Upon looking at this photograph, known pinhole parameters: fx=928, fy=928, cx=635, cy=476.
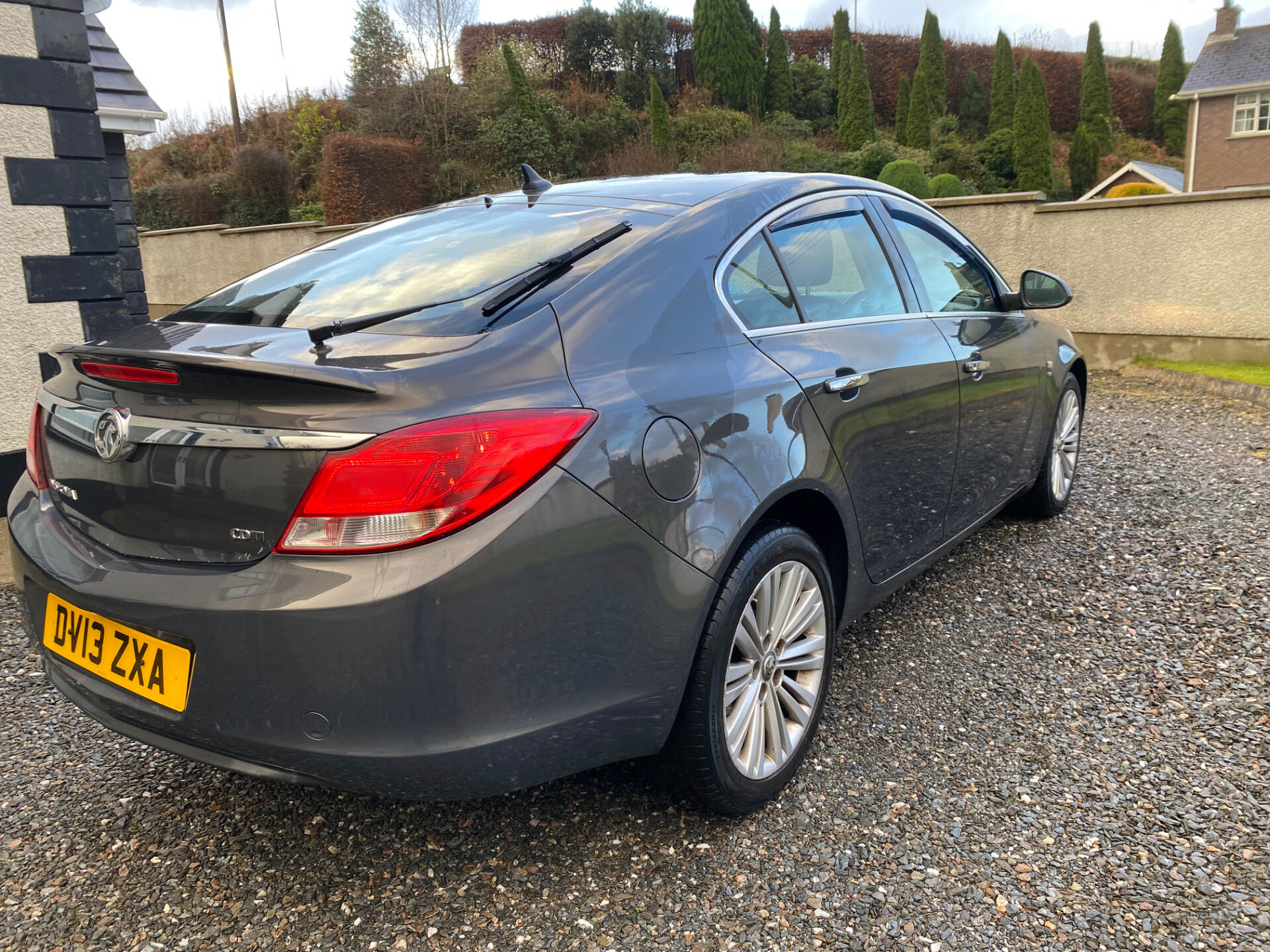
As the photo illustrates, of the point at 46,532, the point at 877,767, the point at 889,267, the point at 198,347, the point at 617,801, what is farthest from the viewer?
the point at 889,267

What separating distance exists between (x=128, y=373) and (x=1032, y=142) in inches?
1356

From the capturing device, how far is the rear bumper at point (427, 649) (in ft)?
5.49

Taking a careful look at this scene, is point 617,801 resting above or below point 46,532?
below

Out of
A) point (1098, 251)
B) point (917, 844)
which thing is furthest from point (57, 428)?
point (1098, 251)

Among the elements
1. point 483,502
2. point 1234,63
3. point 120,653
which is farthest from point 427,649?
point 1234,63

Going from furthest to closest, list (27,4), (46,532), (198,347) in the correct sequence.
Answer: (27,4) → (46,532) → (198,347)

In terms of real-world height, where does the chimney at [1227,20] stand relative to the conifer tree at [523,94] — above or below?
above

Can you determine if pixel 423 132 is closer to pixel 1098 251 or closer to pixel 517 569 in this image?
pixel 1098 251

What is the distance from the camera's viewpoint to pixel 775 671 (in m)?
2.40

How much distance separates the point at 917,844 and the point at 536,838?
930mm

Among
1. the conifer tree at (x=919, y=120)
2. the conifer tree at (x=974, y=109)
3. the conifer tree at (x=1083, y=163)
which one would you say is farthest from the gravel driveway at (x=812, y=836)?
the conifer tree at (x=974, y=109)

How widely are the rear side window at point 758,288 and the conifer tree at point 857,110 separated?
3179 centimetres

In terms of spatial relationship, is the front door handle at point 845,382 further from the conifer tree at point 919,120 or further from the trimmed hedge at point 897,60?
the conifer tree at point 919,120

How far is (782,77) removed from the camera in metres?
34.7
